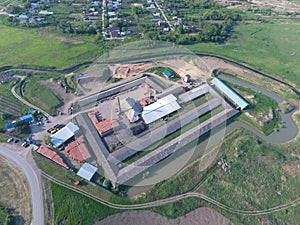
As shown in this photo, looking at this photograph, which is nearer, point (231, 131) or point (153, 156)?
point (153, 156)

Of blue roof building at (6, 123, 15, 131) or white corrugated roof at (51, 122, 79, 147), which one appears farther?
blue roof building at (6, 123, 15, 131)

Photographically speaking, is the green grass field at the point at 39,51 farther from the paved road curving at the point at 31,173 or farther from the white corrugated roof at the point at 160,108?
the paved road curving at the point at 31,173

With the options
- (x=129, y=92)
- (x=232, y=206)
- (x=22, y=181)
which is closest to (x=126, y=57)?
(x=129, y=92)

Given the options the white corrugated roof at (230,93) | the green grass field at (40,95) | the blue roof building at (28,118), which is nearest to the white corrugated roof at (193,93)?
the white corrugated roof at (230,93)

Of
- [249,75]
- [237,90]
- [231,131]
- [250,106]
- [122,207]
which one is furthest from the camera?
[249,75]

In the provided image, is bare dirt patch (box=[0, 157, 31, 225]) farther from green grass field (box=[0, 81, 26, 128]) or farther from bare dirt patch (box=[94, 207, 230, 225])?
green grass field (box=[0, 81, 26, 128])

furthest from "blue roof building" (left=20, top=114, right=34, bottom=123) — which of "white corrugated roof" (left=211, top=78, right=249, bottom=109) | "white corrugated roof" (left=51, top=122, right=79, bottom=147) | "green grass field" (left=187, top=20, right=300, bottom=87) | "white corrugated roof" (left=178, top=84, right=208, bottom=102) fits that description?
"green grass field" (left=187, top=20, right=300, bottom=87)

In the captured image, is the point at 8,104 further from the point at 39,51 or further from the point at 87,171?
the point at 87,171

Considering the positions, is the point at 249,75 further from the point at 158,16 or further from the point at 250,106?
the point at 158,16
